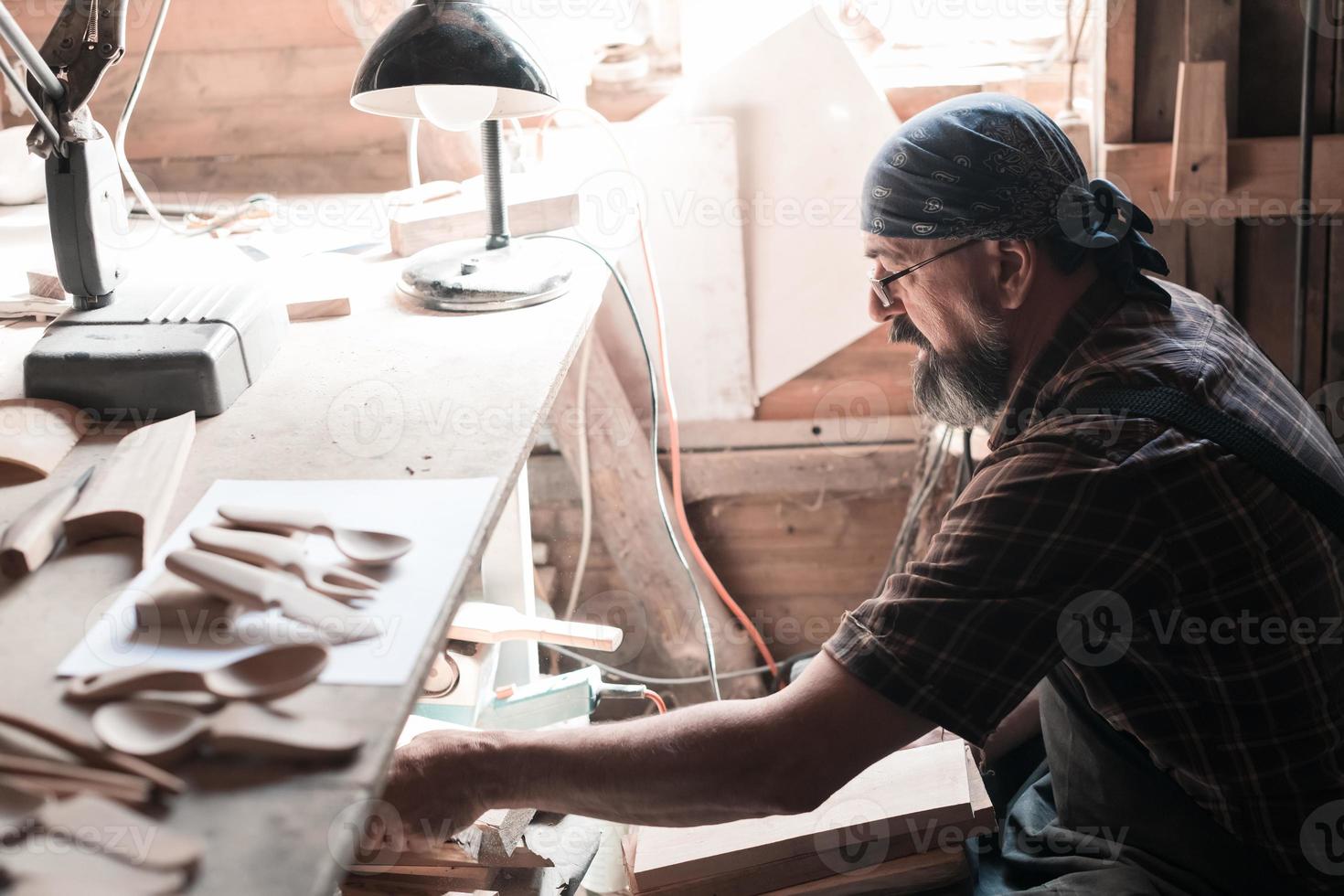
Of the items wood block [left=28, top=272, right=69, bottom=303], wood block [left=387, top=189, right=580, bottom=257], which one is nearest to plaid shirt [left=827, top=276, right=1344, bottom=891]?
wood block [left=387, top=189, right=580, bottom=257]

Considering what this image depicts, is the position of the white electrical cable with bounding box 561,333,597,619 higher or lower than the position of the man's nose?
lower

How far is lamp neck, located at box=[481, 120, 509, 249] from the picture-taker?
173 centimetres

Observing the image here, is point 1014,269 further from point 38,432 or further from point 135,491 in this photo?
point 38,432

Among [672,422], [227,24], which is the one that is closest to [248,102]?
[227,24]

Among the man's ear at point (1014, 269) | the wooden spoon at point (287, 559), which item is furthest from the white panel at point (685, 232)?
the wooden spoon at point (287, 559)

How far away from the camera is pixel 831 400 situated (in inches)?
112

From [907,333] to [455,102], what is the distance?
708 millimetres

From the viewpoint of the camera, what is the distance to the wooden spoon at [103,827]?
2.29 ft

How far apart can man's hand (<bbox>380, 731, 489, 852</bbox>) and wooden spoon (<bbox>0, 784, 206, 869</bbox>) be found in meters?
0.39

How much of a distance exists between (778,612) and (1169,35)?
1648 mm

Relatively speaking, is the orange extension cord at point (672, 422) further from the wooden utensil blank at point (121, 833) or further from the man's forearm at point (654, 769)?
the wooden utensil blank at point (121, 833)

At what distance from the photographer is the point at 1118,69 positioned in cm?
225

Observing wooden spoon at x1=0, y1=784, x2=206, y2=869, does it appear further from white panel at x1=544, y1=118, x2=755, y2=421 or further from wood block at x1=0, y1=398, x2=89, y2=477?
white panel at x1=544, y1=118, x2=755, y2=421

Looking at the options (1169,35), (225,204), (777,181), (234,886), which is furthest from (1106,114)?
(234,886)
